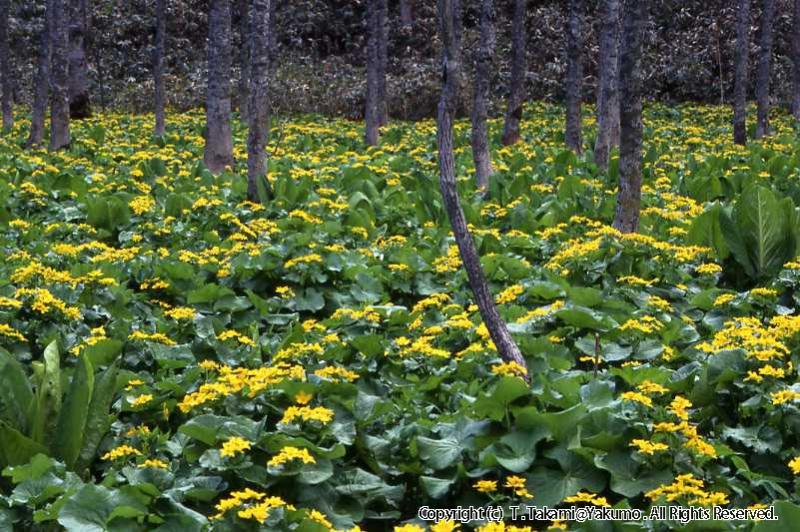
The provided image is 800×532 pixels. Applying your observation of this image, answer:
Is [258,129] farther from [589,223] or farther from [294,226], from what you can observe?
[589,223]

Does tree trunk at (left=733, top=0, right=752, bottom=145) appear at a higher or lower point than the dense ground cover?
higher

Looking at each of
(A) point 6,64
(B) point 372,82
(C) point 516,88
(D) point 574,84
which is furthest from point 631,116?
(A) point 6,64

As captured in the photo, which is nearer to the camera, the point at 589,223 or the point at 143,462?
the point at 143,462

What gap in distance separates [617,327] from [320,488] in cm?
255

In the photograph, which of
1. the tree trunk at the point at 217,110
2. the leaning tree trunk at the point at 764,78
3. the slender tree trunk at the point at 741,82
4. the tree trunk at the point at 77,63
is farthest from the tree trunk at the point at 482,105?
the tree trunk at the point at 77,63

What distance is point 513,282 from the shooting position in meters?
7.80

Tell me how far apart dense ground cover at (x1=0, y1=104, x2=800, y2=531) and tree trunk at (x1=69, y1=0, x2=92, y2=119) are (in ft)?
33.7

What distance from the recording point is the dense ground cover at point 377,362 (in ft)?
12.8

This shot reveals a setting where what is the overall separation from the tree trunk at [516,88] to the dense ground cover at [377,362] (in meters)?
6.95

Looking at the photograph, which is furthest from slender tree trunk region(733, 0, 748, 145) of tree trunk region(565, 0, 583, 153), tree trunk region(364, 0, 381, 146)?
tree trunk region(364, 0, 381, 146)

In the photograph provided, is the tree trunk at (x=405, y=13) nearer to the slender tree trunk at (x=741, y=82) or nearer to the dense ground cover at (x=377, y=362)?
the slender tree trunk at (x=741, y=82)

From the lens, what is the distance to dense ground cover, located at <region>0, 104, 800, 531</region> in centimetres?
391

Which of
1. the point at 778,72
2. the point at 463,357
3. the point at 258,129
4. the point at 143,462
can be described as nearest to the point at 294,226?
the point at 258,129

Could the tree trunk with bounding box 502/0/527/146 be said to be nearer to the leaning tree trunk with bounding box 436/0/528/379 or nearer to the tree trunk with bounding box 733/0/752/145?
the tree trunk with bounding box 733/0/752/145
